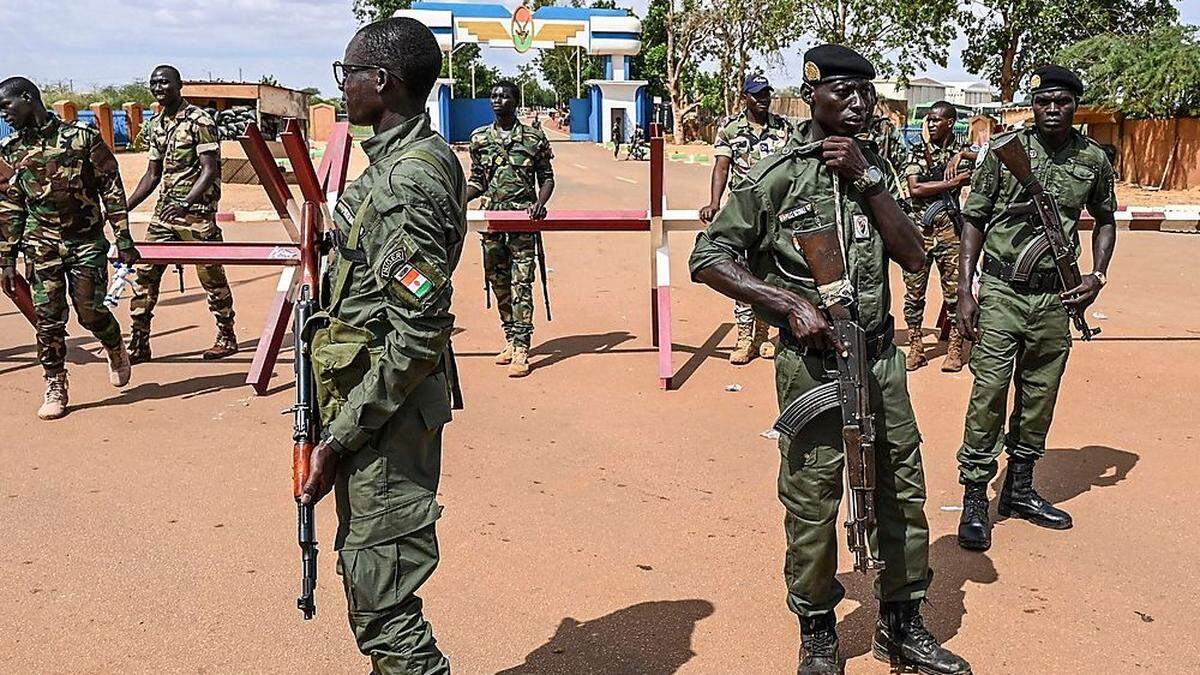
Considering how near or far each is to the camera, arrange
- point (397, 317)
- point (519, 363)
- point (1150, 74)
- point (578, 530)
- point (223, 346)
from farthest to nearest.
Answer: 1. point (1150, 74)
2. point (223, 346)
3. point (519, 363)
4. point (578, 530)
5. point (397, 317)

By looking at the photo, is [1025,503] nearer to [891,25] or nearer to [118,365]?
[118,365]

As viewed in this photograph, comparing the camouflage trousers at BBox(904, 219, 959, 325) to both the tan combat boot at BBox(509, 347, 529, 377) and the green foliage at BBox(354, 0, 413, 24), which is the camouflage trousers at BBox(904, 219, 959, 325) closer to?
the tan combat boot at BBox(509, 347, 529, 377)

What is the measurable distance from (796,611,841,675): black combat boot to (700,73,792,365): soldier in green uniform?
13.0 feet

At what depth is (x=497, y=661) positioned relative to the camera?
3.37 m

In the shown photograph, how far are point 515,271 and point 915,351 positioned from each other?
296cm

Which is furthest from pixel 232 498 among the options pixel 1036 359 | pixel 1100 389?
pixel 1100 389

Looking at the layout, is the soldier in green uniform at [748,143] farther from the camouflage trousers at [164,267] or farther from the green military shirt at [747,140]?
the camouflage trousers at [164,267]

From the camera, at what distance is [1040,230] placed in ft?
13.9

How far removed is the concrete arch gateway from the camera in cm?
4241

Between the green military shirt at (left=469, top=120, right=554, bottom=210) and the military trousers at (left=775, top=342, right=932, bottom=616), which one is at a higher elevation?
the green military shirt at (left=469, top=120, right=554, bottom=210)

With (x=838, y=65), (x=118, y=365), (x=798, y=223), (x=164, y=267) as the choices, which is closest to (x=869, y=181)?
(x=798, y=223)

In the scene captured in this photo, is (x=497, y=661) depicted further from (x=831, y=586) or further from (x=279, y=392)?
(x=279, y=392)

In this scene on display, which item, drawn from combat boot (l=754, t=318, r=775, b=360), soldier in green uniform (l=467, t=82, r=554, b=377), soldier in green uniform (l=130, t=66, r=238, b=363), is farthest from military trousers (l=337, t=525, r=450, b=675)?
soldier in green uniform (l=130, t=66, r=238, b=363)

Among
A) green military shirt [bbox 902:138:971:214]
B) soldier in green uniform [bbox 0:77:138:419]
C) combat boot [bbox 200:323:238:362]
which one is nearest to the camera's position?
soldier in green uniform [bbox 0:77:138:419]
